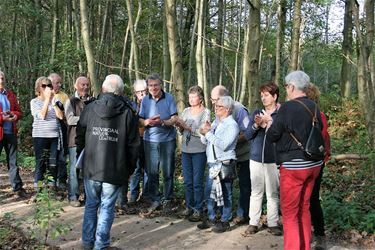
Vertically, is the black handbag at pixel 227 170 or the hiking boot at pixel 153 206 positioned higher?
the black handbag at pixel 227 170

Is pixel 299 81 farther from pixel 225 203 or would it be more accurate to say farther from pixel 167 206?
pixel 167 206

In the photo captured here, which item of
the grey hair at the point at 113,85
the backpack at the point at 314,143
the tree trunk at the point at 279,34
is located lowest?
the backpack at the point at 314,143

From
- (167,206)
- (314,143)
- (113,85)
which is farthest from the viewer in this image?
(167,206)

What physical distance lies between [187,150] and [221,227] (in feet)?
4.03

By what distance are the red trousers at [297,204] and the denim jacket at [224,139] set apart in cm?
120

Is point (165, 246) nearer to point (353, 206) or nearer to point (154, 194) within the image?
point (154, 194)

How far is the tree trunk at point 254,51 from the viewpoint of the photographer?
6.88 m

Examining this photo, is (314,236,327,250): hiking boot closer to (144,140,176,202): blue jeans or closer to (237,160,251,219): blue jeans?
(237,160,251,219): blue jeans

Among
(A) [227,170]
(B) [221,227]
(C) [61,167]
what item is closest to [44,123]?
(C) [61,167]

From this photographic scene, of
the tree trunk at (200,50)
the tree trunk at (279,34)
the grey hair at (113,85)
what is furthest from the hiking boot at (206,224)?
the tree trunk at (279,34)

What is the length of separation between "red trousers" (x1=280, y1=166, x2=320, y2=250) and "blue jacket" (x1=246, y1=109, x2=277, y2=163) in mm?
977

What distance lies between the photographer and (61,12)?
20.4m

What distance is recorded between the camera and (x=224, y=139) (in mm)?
5578

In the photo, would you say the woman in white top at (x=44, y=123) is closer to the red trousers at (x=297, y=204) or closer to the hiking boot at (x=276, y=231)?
the hiking boot at (x=276, y=231)
